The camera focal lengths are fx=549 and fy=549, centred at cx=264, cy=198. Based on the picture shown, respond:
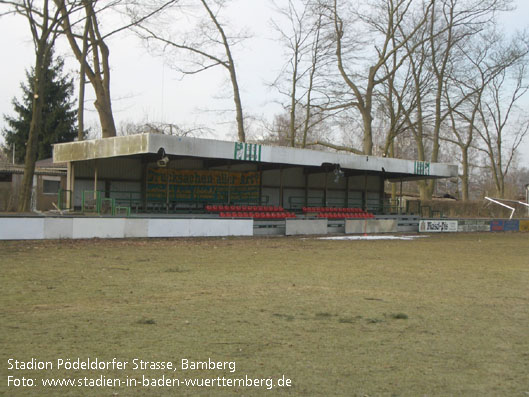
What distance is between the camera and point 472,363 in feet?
19.3

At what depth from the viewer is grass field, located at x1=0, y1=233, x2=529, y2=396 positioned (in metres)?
5.28

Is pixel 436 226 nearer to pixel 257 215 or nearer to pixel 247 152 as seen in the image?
pixel 257 215

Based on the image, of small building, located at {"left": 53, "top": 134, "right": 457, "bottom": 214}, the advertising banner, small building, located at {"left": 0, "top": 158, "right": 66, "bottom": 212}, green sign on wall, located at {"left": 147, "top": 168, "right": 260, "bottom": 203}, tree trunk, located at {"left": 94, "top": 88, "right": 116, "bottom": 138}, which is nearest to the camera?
small building, located at {"left": 53, "top": 134, "right": 457, "bottom": 214}

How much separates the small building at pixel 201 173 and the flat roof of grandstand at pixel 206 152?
4 cm

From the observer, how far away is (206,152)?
25.1 m

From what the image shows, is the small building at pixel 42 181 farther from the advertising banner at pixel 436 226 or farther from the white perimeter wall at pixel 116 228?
the advertising banner at pixel 436 226

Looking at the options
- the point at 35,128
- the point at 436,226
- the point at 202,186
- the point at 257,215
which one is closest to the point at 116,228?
the point at 35,128

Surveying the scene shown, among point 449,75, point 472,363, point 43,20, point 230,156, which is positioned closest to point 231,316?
point 472,363

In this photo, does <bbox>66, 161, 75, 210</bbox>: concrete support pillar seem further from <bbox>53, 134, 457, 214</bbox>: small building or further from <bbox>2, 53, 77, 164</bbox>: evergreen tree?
<bbox>2, 53, 77, 164</bbox>: evergreen tree

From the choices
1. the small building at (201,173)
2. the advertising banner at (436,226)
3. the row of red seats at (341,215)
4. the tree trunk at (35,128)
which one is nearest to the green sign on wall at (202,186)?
the small building at (201,173)

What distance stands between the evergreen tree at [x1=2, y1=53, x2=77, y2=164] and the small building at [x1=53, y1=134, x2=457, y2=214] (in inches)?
831

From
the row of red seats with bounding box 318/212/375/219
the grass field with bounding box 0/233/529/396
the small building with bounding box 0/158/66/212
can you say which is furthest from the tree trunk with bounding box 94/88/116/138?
the grass field with bounding box 0/233/529/396

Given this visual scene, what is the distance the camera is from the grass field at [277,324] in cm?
528

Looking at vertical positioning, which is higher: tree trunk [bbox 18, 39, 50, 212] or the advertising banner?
tree trunk [bbox 18, 39, 50, 212]
